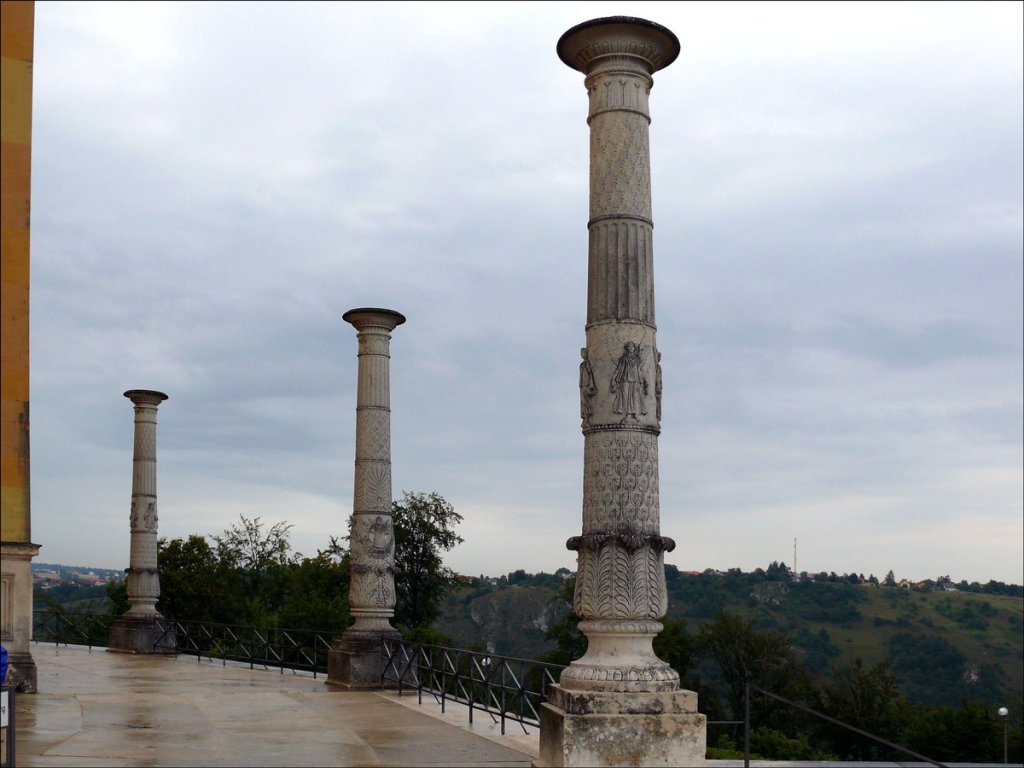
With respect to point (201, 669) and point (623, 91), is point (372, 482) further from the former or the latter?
point (623, 91)

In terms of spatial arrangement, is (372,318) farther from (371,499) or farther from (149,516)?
(149,516)

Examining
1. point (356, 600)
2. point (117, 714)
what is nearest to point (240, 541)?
point (356, 600)

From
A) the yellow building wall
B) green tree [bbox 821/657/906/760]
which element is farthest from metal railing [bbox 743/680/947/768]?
green tree [bbox 821/657/906/760]

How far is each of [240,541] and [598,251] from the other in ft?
154

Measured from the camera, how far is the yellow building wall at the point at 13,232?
8.76 meters

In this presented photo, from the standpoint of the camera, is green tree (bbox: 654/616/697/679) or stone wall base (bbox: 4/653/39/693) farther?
green tree (bbox: 654/616/697/679)

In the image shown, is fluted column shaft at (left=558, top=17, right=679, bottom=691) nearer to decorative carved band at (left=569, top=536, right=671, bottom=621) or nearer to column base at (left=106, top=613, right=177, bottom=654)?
decorative carved band at (left=569, top=536, right=671, bottom=621)

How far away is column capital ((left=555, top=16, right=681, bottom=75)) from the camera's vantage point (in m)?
10.7

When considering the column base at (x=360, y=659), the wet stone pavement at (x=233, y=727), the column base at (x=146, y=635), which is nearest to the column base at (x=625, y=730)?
the wet stone pavement at (x=233, y=727)

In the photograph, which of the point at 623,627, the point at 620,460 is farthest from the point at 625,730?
the point at 620,460

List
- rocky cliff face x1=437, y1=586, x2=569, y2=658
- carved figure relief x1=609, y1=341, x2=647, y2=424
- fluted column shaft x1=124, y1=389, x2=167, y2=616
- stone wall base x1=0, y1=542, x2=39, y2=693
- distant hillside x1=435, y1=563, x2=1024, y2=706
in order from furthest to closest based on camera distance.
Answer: rocky cliff face x1=437, y1=586, x2=569, y2=658, distant hillside x1=435, y1=563, x2=1024, y2=706, fluted column shaft x1=124, y1=389, x2=167, y2=616, stone wall base x1=0, y1=542, x2=39, y2=693, carved figure relief x1=609, y1=341, x2=647, y2=424

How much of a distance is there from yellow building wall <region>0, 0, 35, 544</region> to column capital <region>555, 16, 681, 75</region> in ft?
16.5

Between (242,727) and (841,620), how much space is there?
96262 millimetres

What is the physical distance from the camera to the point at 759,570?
119312mm
